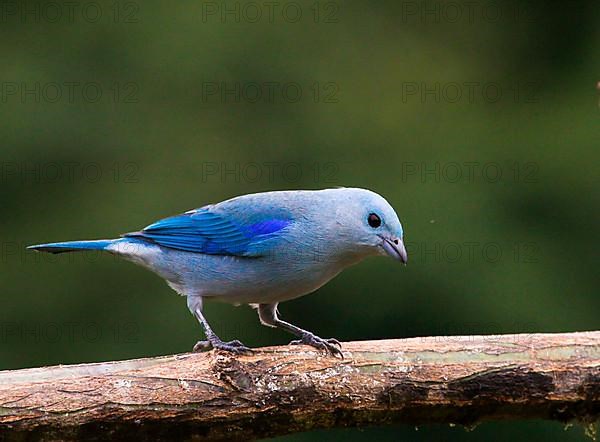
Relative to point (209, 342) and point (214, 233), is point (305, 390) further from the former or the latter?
point (214, 233)

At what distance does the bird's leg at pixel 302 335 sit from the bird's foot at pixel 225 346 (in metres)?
0.35

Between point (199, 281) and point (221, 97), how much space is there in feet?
17.6


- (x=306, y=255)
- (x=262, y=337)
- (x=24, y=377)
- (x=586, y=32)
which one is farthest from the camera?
(x=586, y=32)

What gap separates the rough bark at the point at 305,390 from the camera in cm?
544

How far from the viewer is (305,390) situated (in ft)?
18.8

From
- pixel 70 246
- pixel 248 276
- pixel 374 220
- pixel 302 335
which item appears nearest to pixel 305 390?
pixel 302 335

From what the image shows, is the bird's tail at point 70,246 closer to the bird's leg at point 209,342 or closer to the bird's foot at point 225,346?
the bird's leg at point 209,342

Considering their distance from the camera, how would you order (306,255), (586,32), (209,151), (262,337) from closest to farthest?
(306,255)
(262,337)
(209,151)
(586,32)

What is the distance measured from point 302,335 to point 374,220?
708 mm

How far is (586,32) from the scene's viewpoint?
12.8 meters

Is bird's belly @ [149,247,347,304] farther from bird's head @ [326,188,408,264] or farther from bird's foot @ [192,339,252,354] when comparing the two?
bird's foot @ [192,339,252,354]

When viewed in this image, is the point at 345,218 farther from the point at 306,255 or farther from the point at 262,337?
the point at 262,337

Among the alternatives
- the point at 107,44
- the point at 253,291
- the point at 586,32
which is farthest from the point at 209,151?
the point at 253,291

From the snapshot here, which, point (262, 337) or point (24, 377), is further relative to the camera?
point (262, 337)
